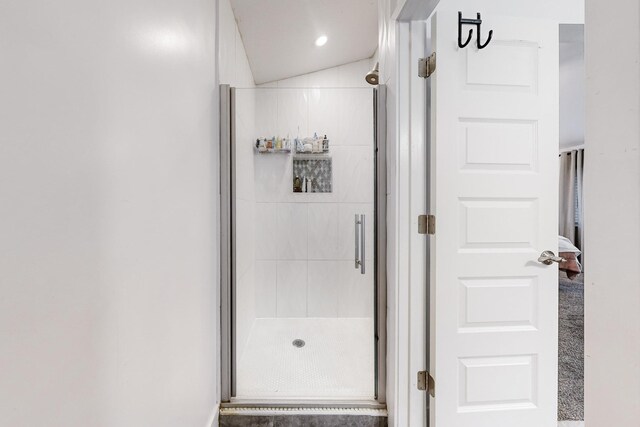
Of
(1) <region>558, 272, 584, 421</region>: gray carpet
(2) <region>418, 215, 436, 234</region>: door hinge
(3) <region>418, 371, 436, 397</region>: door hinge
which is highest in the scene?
(2) <region>418, 215, 436, 234</region>: door hinge

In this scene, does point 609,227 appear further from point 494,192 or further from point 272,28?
point 272,28

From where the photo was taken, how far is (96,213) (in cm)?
70

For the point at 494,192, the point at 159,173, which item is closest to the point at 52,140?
the point at 159,173

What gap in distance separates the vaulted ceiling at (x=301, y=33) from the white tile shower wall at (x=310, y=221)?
0.33 meters

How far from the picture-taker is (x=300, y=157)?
262cm

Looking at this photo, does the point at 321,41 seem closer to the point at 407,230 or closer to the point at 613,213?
the point at 407,230

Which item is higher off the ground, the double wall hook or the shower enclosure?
the double wall hook

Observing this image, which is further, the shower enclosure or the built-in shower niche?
the built-in shower niche

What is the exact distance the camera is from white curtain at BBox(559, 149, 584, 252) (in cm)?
556

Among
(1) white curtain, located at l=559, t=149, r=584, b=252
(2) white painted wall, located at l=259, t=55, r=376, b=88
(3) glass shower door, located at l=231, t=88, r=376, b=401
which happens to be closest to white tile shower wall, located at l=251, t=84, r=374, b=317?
(3) glass shower door, located at l=231, t=88, r=376, b=401

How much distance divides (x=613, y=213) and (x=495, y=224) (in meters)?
1.11

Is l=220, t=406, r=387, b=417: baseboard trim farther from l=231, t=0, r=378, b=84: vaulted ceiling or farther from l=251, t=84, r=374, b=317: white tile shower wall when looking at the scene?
l=231, t=0, r=378, b=84: vaulted ceiling

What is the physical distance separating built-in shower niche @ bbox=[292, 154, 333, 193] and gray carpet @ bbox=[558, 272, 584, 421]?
2.06m

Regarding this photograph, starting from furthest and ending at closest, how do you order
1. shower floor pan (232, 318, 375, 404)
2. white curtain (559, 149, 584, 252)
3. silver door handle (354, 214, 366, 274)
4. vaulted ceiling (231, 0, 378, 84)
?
white curtain (559, 149, 584, 252) < vaulted ceiling (231, 0, 378, 84) < silver door handle (354, 214, 366, 274) < shower floor pan (232, 318, 375, 404)
